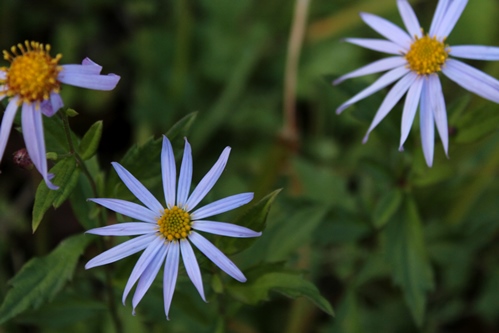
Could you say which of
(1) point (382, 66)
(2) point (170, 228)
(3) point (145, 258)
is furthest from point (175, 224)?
(1) point (382, 66)

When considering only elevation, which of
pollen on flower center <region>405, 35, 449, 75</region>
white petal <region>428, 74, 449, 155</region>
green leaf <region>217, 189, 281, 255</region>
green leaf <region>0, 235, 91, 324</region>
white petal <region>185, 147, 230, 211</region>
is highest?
pollen on flower center <region>405, 35, 449, 75</region>

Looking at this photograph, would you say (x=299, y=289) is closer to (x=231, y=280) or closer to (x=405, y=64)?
(x=231, y=280)

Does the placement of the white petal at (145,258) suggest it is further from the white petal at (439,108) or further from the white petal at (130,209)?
the white petal at (439,108)

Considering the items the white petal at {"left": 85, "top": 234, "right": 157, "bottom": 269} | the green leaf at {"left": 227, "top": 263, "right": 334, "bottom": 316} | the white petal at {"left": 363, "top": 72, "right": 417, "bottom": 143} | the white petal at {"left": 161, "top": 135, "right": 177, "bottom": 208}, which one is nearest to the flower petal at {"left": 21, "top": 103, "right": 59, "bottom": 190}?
the white petal at {"left": 85, "top": 234, "right": 157, "bottom": 269}

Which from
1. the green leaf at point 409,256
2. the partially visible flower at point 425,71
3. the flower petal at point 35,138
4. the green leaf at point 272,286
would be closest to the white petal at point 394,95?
the partially visible flower at point 425,71

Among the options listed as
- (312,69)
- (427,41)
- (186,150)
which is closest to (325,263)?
(312,69)

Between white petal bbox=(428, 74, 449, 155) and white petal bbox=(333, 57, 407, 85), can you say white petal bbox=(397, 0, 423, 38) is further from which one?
white petal bbox=(428, 74, 449, 155)
